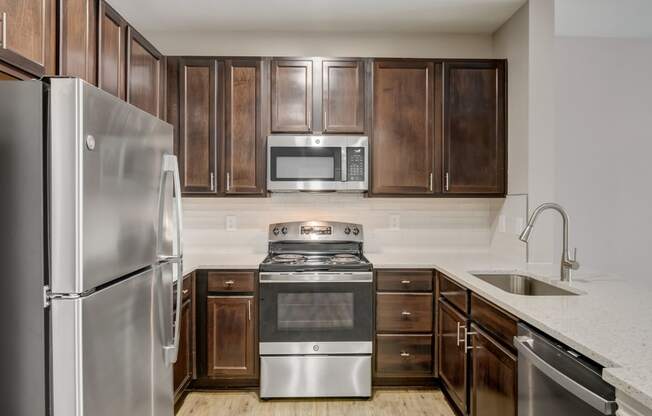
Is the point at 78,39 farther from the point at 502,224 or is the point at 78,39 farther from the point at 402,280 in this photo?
the point at 502,224

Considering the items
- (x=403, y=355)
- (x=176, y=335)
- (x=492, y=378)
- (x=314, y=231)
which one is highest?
(x=314, y=231)

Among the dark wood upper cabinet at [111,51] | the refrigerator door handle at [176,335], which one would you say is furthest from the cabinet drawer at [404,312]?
the dark wood upper cabinet at [111,51]

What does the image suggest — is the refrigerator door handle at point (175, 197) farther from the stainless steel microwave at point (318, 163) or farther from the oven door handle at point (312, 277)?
the stainless steel microwave at point (318, 163)

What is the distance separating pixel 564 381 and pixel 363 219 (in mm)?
2284

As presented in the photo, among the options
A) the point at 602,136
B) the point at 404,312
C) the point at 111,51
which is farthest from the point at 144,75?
the point at 602,136

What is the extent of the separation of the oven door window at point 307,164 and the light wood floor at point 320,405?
1502 mm

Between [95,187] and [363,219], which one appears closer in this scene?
[95,187]

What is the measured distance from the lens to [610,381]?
1.08m

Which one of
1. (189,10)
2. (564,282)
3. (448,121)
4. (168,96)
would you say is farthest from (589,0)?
(168,96)

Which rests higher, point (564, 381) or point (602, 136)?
point (602, 136)

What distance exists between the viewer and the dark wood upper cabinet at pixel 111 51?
6.68 feet

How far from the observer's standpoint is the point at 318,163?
10.1 ft

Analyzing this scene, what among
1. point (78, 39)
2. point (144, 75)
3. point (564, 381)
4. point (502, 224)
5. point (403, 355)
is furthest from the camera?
point (502, 224)

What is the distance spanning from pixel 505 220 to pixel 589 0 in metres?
1.54
